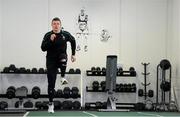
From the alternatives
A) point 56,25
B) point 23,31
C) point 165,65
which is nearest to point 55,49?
point 56,25

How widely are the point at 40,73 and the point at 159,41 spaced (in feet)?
12.7

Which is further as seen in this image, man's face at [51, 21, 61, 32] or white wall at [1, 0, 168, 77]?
white wall at [1, 0, 168, 77]

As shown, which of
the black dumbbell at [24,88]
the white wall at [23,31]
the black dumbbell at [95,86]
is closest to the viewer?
the black dumbbell at [24,88]

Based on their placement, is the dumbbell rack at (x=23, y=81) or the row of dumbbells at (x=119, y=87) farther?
the dumbbell rack at (x=23, y=81)

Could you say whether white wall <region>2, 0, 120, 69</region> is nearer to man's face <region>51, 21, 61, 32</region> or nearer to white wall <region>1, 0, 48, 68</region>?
white wall <region>1, 0, 48, 68</region>

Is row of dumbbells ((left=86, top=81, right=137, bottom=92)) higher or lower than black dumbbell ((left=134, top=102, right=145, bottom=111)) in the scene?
higher

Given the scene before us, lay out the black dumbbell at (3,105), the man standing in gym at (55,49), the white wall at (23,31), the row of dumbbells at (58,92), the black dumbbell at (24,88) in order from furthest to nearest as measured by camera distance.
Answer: the white wall at (23,31) → the black dumbbell at (24,88) → the row of dumbbells at (58,92) → the black dumbbell at (3,105) → the man standing in gym at (55,49)


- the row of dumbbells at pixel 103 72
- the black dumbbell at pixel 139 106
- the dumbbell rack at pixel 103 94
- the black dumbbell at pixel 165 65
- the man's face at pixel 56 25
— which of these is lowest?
the black dumbbell at pixel 139 106

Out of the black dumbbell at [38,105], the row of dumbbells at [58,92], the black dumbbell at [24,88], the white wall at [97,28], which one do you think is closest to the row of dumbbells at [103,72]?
the white wall at [97,28]

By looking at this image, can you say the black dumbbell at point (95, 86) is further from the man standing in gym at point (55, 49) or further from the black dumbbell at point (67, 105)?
the man standing in gym at point (55, 49)

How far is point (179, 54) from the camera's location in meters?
10.4

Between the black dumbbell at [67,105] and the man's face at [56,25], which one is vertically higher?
the man's face at [56,25]

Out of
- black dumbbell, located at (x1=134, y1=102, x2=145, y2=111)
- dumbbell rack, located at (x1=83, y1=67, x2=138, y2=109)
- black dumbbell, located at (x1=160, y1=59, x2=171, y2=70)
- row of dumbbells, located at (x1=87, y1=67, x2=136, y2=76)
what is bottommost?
black dumbbell, located at (x1=134, y1=102, x2=145, y2=111)

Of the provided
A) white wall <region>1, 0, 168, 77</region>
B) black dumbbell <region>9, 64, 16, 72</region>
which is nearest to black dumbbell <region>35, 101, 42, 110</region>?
black dumbbell <region>9, 64, 16, 72</region>
